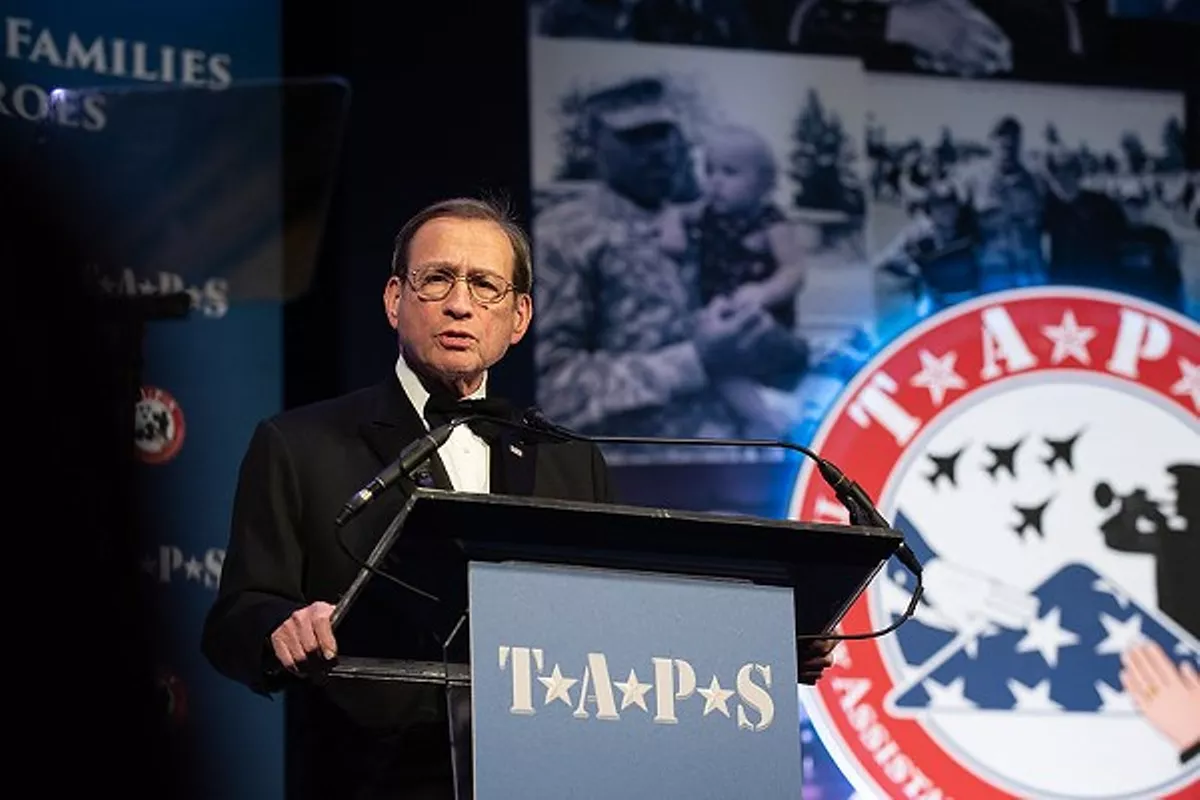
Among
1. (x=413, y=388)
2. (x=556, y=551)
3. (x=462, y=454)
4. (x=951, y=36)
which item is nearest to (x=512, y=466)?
(x=462, y=454)

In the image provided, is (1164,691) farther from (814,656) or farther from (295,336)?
(814,656)

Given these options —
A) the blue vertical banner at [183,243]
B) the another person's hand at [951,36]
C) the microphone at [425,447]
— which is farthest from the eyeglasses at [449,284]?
the another person's hand at [951,36]

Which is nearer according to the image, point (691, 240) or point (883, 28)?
point (691, 240)

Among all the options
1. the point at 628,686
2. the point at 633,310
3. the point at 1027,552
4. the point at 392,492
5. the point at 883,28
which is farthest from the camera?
the point at 883,28

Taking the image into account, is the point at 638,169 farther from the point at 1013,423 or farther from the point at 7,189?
the point at 7,189

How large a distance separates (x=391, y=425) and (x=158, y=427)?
1193 mm

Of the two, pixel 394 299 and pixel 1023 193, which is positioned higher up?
pixel 1023 193

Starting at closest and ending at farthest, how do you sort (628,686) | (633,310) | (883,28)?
(628,686) → (633,310) → (883,28)

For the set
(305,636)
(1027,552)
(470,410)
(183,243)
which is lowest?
(1027,552)

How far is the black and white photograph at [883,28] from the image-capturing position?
166 inches

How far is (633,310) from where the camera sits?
163 inches

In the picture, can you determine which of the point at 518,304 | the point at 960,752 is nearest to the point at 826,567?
the point at 518,304

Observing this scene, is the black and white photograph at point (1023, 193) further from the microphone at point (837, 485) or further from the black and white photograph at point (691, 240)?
the microphone at point (837, 485)

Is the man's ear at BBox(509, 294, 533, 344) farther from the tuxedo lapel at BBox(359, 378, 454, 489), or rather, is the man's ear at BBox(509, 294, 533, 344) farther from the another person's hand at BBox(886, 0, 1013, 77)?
the another person's hand at BBox(886, 0, 1013, 77)
